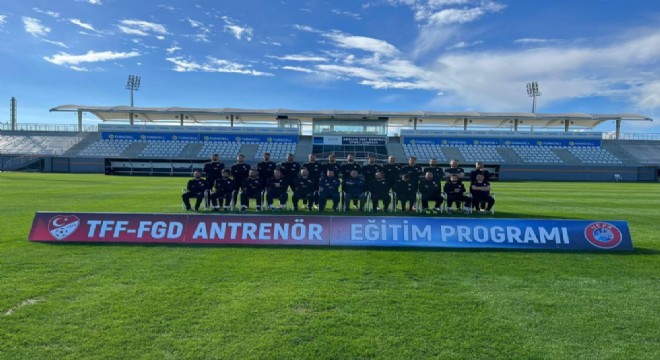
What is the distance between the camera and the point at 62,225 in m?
7.10

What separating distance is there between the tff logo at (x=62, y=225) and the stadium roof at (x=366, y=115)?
41361 mm

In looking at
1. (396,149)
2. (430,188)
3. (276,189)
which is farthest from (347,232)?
(396,149)

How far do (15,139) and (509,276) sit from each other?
62.8 metres

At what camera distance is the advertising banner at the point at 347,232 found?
7.01m

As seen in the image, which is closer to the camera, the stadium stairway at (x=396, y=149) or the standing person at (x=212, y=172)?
the standing person at (x=212, y=172)

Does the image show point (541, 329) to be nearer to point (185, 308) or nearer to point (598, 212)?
point (185, 308)

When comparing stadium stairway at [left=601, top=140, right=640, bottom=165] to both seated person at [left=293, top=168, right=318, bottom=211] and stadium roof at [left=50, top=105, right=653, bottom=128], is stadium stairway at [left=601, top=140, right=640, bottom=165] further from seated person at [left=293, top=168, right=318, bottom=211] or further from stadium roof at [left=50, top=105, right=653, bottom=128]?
seated person at [left=293, top=168, right=318, bottom=211]

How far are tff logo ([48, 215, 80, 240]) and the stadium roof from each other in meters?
41.4

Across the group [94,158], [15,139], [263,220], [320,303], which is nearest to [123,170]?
[94,158]

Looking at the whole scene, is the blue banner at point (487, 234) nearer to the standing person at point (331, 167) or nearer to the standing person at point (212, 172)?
the standing person at point (331, 167)

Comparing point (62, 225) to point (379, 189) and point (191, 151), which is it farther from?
→ point (191, 151)

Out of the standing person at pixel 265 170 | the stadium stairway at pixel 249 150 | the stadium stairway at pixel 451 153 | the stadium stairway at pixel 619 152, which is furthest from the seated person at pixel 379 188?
the stadium stairway at pixel 619 152

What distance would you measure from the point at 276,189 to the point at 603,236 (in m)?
8.37

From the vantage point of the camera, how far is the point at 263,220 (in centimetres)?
730
